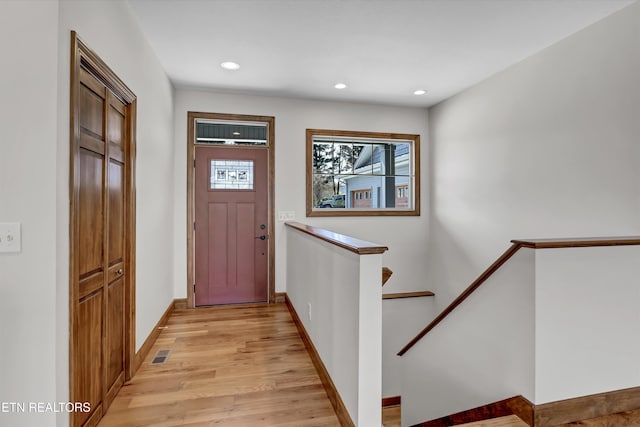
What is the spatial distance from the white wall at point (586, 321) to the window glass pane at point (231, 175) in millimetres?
3407

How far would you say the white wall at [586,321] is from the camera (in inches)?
54.9

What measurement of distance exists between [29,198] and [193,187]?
2739 millimetres

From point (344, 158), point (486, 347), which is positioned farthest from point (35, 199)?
point (344, 158)

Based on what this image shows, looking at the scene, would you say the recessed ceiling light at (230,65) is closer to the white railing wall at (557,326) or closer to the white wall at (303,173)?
the white wall at (303,173)

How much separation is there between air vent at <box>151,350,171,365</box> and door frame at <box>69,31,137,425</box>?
0.78 feet

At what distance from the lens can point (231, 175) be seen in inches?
161

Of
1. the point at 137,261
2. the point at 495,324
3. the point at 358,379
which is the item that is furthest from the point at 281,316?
the point at 495,324

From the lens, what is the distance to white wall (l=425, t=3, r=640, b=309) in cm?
235

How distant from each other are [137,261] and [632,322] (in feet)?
9.98

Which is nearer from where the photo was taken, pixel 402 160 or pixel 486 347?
pixel 486 347

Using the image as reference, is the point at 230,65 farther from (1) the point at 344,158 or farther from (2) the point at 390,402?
(2) the point at 390,402

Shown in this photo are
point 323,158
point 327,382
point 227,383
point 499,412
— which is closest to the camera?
point 499,412

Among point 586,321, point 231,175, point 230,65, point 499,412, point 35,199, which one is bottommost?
point 499,412

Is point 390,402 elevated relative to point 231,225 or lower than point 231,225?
lower
